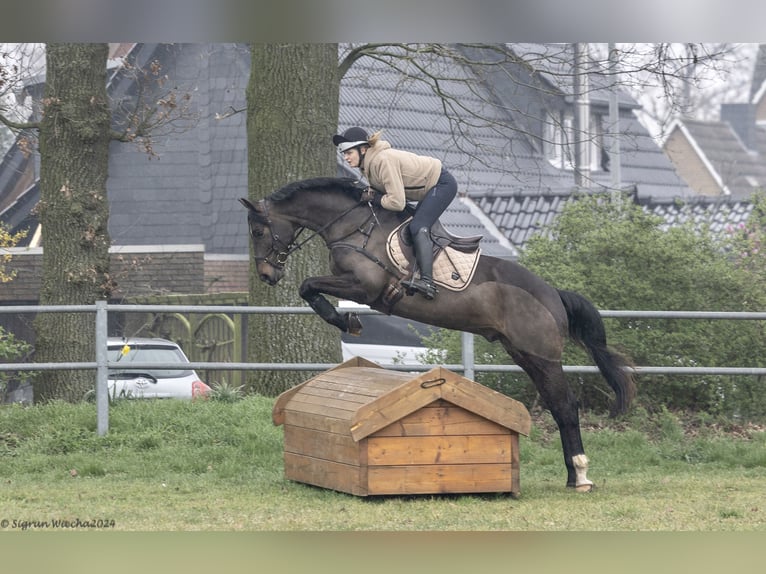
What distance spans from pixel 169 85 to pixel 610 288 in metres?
15.5

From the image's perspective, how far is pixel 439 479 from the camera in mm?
7816

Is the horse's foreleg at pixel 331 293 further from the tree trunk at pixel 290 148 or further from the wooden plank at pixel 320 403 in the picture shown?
the tree trunk at pixel 290 148

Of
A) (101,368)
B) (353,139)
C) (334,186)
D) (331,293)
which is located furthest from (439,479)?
(101,368)

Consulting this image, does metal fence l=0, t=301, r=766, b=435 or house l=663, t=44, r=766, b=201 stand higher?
house l=663, t=44, r=766, b=201

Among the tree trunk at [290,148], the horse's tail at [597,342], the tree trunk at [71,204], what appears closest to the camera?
the horse's tail at [597,342]

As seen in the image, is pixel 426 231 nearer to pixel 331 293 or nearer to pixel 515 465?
pixel 331 293

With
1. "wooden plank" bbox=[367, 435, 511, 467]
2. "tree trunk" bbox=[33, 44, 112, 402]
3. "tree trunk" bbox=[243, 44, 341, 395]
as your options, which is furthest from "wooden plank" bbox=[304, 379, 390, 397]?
"tree trunk" bbox=[33, 44, 112, 402]

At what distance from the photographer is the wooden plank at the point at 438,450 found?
7.68 metres

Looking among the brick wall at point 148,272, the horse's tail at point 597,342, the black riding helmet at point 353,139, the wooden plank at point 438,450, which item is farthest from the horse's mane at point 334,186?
the brick wall at point 148,272

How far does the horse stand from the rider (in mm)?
185

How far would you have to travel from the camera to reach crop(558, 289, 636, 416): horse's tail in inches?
334

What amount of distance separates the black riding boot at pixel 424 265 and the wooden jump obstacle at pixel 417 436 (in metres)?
0.57

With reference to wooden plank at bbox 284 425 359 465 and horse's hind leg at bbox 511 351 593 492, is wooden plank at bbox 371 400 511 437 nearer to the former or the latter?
wooden plank at bbox 284 425 359 465
